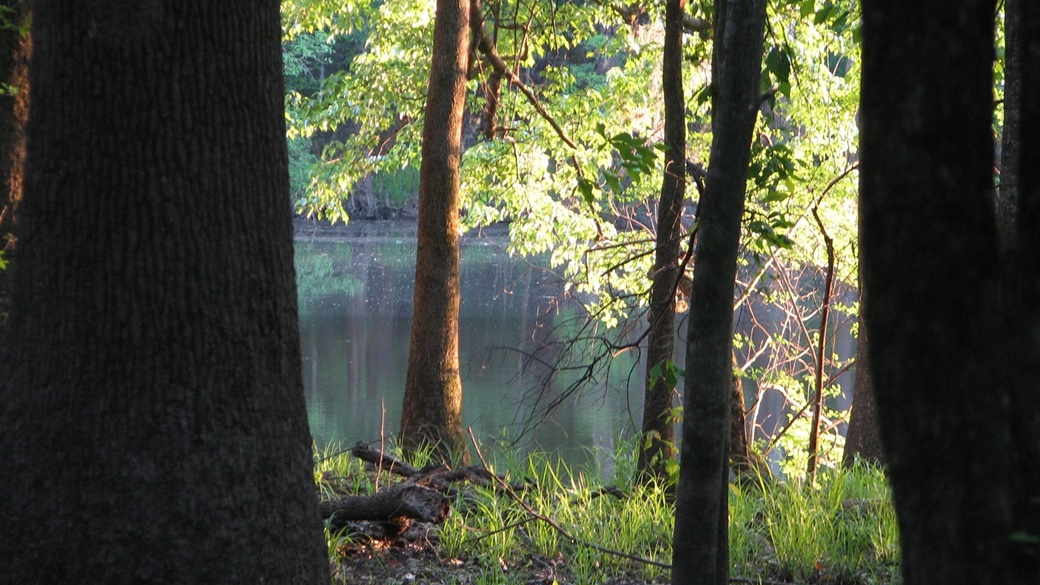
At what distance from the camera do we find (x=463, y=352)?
2352 centimetres

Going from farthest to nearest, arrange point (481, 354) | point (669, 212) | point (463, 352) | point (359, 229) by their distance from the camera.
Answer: point (359, 229) → point (463, 352) → point (481, 354) → point (669, 212)

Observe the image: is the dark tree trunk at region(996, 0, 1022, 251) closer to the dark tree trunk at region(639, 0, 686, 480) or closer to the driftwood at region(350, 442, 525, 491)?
the dark tree trunk at region(639, 0, 686, 480)

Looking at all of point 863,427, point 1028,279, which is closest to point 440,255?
point 863,427

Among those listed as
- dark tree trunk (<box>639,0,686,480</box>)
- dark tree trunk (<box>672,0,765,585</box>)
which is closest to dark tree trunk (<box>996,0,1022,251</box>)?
dark tree trunk (<box>672,0,765,585</box>)

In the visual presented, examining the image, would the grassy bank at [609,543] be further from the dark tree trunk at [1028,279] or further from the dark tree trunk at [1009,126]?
the dark tree trunk at [1028,279]

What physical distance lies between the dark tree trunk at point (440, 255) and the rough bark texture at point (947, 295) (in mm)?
7695

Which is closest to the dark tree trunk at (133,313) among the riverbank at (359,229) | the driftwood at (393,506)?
the driftwood at (393,506)

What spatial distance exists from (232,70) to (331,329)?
2489cm

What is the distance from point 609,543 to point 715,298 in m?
2.54

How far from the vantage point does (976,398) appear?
1154 millimetres

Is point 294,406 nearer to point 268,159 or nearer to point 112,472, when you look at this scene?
point 112,472

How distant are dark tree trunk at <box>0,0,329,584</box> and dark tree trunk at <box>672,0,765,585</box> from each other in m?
1.33

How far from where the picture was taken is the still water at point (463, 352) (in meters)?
17.3

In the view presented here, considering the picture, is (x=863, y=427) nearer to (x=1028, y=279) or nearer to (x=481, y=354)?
(x=481, y=354)
